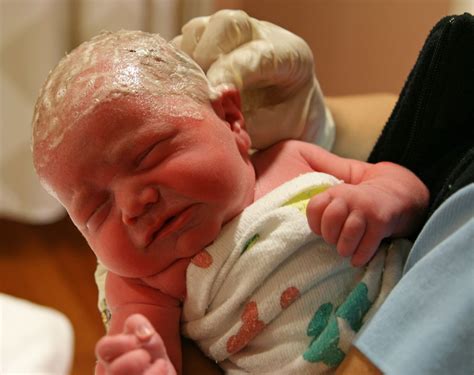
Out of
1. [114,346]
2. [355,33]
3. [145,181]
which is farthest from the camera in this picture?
[355,33]

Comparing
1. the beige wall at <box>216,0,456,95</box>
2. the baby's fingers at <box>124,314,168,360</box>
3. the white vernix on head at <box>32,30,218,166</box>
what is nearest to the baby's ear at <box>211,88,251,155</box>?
the white vernix on head at <box>32,30,218,166</box>

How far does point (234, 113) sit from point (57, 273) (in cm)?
107

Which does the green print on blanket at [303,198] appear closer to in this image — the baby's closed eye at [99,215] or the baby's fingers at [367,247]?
the baby's fingers at [367,247]

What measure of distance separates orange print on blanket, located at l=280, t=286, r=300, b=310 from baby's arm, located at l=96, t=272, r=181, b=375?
12 centimetres

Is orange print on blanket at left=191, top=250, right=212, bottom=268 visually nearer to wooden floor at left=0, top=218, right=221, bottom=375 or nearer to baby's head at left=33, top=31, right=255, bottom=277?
baby's head at left=33, top=31, right=255, bottom=277

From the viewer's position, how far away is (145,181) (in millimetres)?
607

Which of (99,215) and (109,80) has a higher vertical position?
(109,80)

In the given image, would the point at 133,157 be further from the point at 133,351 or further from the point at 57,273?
the point at 57,273

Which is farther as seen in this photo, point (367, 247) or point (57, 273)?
point (57, 273)

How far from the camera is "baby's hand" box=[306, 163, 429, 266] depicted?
588 mm

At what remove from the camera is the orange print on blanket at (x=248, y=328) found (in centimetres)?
62

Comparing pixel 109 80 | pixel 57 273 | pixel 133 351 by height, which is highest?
pixel 109 80

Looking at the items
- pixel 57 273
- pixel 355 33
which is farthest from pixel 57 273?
pixel 355 33

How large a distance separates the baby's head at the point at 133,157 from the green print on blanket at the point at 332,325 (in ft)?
0.45
